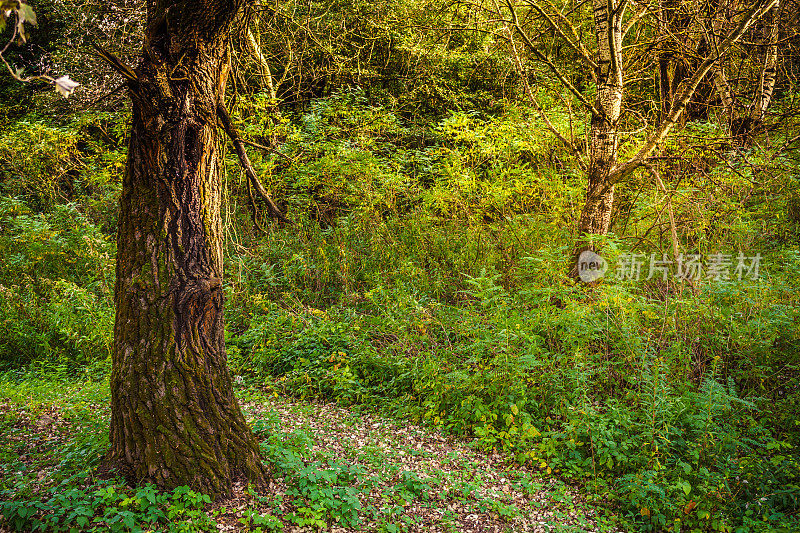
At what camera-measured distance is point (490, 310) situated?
17.8ft

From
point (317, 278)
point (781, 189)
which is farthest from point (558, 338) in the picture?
point (781, 189)

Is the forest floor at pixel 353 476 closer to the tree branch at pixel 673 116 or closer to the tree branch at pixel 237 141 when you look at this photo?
the tree branch at pixel 237 141

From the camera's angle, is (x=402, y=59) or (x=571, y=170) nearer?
(x=571, y=170)

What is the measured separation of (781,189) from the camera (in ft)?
23.4

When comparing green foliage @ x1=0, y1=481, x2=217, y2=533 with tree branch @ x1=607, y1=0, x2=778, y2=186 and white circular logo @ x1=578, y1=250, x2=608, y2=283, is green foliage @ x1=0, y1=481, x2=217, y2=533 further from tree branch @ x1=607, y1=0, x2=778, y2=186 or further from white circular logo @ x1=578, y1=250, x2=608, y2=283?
tree branch @ x1=607, y1=0, x2=778, y2=186

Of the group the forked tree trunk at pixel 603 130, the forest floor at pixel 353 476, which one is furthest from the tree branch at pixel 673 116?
the forest floor at pixel 353 476

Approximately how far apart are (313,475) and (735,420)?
10.6 ft

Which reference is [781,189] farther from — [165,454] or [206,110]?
[165,454]

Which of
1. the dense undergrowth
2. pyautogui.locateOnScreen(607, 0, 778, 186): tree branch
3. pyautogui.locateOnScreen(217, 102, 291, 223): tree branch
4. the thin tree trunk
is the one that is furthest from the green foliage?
the thin tree trunk

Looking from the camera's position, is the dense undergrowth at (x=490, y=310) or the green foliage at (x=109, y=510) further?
the dense undergrowth at (x=490, y=310)

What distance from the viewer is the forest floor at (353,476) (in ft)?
9.79

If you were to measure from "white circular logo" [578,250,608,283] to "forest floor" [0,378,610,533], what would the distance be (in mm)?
2606

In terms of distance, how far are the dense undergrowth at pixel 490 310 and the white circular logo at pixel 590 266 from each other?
0.80 feet

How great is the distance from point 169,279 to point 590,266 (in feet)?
15.0
